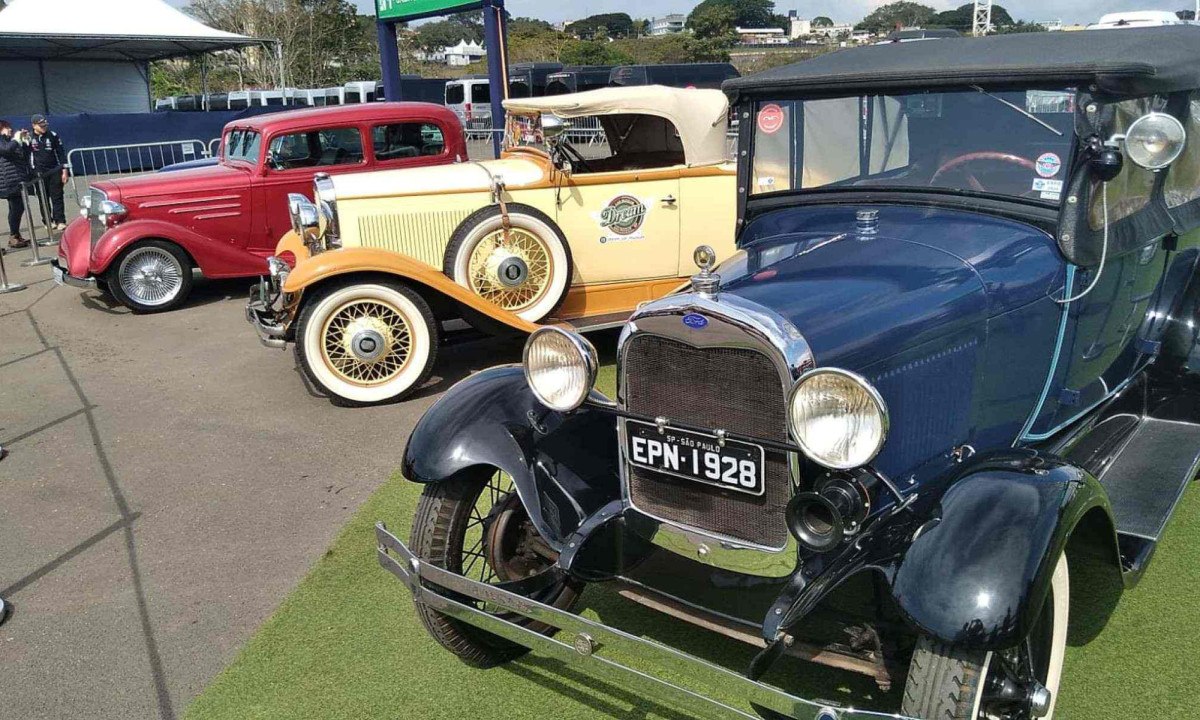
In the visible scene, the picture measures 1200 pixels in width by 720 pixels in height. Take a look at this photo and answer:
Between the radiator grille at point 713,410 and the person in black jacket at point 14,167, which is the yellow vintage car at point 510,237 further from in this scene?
the person in black jacket at point 14,167

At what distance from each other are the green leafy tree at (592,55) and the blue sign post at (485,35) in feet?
108

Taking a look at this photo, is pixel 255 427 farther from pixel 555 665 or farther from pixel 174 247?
pixel 174 247

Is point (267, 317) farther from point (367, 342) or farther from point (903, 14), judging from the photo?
point (903, 14)

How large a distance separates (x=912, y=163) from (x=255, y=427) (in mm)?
4246

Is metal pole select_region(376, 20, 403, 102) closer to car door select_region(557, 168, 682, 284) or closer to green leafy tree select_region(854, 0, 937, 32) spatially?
car door select_region(557, 168, 682, 284)

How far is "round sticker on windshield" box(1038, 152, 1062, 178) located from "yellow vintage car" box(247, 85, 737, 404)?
363cm

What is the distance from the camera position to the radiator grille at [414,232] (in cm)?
664

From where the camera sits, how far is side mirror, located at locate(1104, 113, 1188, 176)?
2.85 meters

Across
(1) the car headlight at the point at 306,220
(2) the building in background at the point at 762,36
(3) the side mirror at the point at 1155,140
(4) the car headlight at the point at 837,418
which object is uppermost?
(2) the building in background at the point at 762,36

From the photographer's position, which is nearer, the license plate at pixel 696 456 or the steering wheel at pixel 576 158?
the license plate at pixel 696 456

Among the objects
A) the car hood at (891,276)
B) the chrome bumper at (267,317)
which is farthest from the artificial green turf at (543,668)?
the chrome bumper at (267,317)

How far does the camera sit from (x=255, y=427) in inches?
230

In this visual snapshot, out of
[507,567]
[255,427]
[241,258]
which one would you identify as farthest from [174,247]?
[507,567]

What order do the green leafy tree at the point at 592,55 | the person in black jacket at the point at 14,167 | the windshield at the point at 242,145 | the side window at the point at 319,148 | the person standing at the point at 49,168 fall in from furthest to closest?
the green leafy tree at the point at 592,55
the person standing at the point at 49,168
the person in black jacket at the point at 14,167
the windshield at the point at 242,145
the side window at the point at 319,148
